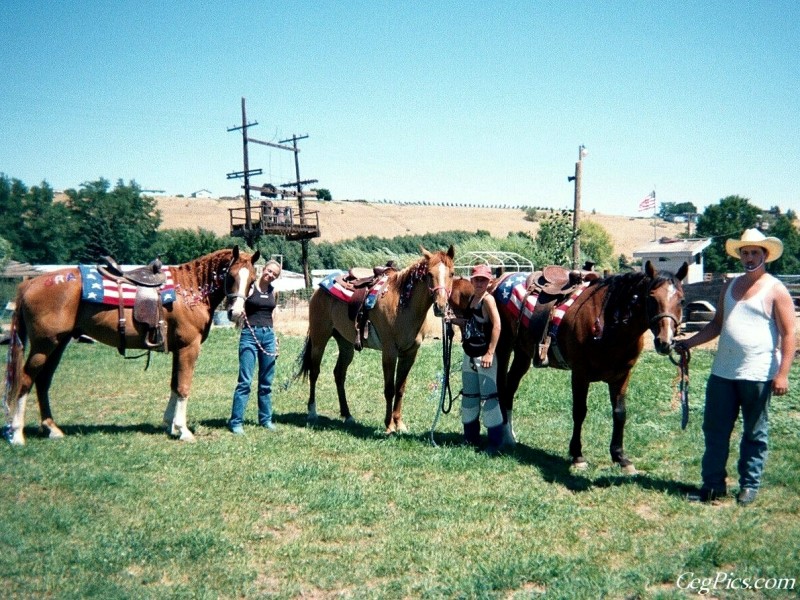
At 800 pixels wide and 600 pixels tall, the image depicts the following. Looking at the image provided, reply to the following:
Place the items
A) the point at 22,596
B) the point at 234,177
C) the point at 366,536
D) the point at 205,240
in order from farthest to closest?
the point at 205,240 < the point at 234,177 < the point at 366,536 < the point at 22,596

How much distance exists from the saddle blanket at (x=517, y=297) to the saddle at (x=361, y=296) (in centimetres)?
158

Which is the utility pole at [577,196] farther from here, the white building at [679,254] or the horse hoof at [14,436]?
the white building at [679,254]

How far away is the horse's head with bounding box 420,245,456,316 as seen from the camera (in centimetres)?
645

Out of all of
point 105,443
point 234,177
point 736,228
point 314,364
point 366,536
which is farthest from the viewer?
point 736,228

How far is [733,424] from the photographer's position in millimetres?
4848

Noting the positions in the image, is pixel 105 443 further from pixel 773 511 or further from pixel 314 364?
pixel 773 511

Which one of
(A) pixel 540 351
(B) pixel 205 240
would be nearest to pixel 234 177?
(B) pixel 205 240

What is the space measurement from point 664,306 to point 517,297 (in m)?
2.06

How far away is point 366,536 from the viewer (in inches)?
176

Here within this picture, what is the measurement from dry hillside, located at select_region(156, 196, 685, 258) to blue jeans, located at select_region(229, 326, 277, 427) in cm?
6573

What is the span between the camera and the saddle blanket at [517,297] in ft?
21.6

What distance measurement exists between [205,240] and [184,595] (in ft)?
166

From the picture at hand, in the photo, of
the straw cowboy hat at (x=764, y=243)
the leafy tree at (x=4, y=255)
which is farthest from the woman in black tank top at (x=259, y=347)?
the leafy tree at (x=4, y=255)

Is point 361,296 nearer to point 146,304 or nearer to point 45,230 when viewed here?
point 146,304
